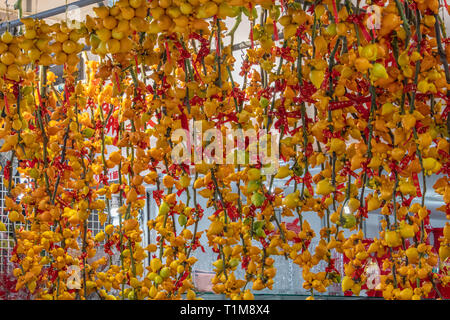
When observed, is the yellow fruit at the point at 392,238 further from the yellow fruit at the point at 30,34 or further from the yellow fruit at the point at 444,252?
the yellow fruit at the point at 30,34

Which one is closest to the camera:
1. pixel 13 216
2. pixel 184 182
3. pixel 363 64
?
pixel 363 64

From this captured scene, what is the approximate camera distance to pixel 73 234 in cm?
134

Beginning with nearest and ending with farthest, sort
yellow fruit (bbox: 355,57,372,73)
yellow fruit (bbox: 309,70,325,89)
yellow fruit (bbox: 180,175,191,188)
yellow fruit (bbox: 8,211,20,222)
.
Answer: yellow fruit (bbox: 355,57,372,73), yellow fruit (bbox: 309,70,325,89), yellow fruit (bbox: 180,175,191,188), yellow fruit (bbox: 8,211,20,222)

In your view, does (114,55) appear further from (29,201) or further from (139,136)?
(29,201)

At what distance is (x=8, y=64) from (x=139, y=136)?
266 millimetres

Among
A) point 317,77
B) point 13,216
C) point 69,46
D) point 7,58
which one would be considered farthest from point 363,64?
point 13,216

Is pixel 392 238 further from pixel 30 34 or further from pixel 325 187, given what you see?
pixel 30 34

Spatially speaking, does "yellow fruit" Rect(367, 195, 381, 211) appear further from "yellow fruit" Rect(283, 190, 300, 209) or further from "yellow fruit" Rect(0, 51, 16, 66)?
"yellow fruit" Rect(0, 51, 16, 66)

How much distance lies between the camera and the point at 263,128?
111 cm

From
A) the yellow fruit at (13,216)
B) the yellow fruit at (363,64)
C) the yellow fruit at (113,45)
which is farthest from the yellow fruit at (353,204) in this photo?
the yellow fruit at (13,216)

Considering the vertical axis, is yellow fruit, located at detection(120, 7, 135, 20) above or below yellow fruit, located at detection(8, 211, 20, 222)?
above

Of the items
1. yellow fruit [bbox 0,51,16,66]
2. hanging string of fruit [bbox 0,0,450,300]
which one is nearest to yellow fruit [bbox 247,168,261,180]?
hanging string of fruit [bbox 0,0,450,300]

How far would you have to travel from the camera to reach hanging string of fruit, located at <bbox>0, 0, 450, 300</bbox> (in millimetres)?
869

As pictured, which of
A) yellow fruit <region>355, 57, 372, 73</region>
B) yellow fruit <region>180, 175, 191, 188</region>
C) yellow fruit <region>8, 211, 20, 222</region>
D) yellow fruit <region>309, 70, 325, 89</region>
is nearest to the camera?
yellow fruit <region>355, 57, 372, 73</region>
